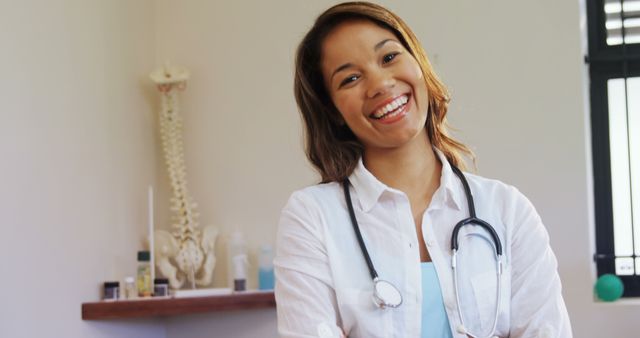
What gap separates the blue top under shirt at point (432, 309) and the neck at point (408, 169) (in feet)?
0.49

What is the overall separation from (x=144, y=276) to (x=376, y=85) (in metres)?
1.83

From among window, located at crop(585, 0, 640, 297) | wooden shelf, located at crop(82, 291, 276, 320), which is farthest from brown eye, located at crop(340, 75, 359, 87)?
window, located at crop(585, 0, 640, 297)

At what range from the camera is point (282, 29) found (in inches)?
135

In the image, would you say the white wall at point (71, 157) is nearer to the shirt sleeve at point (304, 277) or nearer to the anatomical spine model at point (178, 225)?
the anatomical spine model at point (178, 225)

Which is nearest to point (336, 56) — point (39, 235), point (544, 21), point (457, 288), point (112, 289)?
point (457, 288)

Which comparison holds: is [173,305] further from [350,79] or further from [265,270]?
[350,79]

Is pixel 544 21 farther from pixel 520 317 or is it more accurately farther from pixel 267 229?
pixel 520 317

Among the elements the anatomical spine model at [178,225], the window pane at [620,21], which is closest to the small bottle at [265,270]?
the anatomical spine model at [178,225]

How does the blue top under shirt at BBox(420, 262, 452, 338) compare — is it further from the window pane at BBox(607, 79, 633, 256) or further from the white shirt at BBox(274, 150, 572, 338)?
the window pane at BBox(607, 79, 633, 256)

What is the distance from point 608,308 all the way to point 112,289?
1590 millimetres

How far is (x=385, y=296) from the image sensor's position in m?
1.38

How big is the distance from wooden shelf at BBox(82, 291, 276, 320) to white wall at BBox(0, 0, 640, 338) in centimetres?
6

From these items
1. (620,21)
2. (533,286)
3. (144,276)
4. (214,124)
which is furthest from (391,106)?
(620,21)

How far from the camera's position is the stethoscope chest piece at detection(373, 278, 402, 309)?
1381 mm
